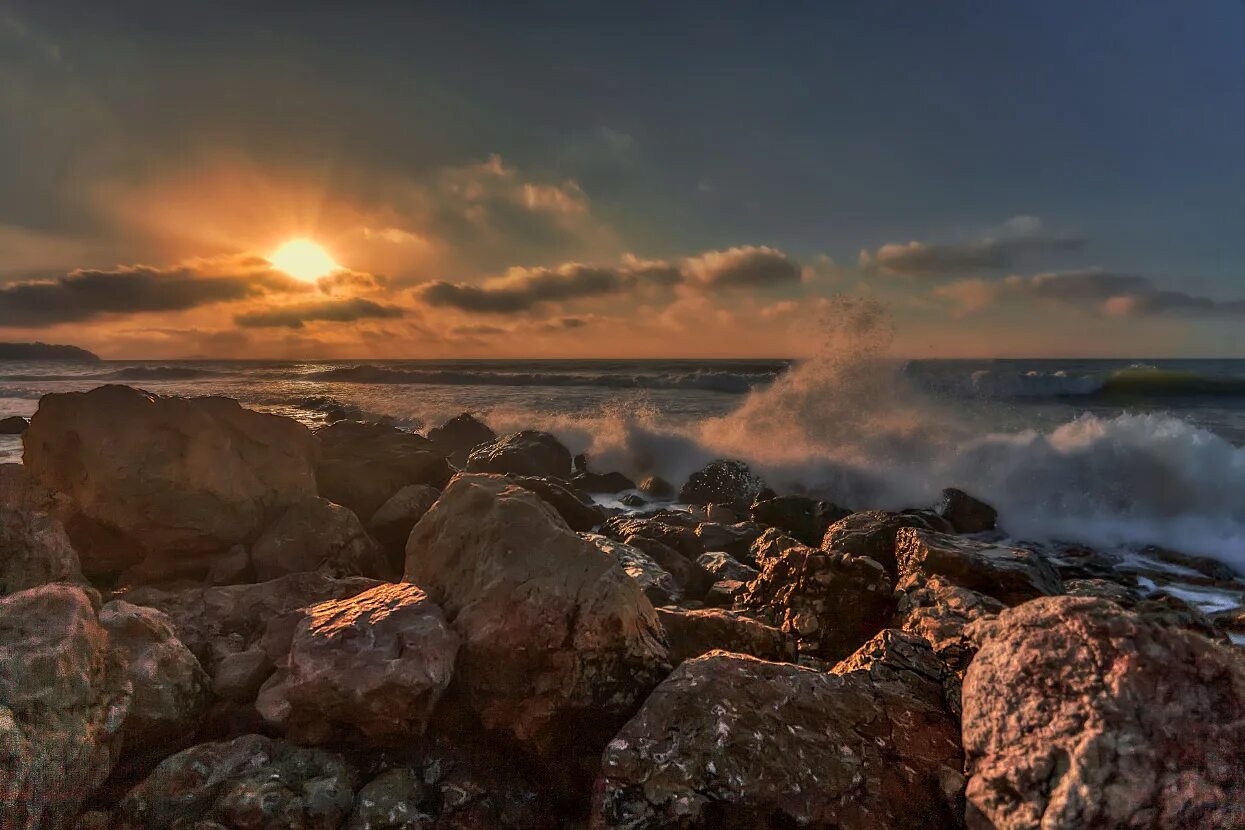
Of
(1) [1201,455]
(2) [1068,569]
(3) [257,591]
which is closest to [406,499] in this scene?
(3) [257,591]

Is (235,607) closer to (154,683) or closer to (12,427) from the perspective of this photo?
(154,683)

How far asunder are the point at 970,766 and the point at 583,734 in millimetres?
1769

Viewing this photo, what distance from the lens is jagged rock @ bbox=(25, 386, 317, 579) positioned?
221 inches

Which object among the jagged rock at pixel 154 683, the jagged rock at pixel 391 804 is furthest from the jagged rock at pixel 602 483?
the jagged rock at pixel 391 804

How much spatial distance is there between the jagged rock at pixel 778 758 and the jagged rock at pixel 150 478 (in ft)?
15.5

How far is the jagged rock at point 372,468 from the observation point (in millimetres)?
7641

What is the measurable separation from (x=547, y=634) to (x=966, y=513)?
34.2 ft

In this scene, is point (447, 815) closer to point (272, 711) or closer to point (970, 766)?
point (272, 711)

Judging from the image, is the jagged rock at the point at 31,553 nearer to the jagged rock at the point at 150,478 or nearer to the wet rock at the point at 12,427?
the jagged rock at the point at 150,478

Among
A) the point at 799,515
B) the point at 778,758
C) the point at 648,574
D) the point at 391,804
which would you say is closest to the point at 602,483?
the point at 799,515

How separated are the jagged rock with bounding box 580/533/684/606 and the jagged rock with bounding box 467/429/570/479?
18.4ft

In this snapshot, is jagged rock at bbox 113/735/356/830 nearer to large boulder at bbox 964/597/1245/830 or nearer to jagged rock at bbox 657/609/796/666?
jagged rock at bbox 657/609/796/666

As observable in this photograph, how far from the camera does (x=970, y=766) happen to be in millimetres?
2578

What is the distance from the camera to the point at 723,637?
13.5 ft
